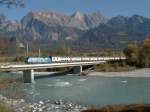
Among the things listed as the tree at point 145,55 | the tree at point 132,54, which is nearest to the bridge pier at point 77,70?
the tree at point 132,54

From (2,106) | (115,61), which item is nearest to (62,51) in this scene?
(115,61)

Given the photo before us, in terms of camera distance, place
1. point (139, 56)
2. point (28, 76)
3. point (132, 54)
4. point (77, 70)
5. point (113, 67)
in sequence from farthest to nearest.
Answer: point (132, 54)
point (139, 56)
point (113, 67)
point (77, 70)
point (28, 76)

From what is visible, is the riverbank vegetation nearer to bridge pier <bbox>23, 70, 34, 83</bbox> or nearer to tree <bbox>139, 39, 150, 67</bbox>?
tree <bbox>139, 39, 150, 67</bbox>

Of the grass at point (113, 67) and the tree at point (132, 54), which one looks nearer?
the grass at point (113, 67)

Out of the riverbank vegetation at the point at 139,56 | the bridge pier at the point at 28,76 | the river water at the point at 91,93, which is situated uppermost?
the riverbank vegetation at the point at 139,56

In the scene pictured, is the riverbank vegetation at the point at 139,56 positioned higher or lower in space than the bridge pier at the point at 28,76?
higher

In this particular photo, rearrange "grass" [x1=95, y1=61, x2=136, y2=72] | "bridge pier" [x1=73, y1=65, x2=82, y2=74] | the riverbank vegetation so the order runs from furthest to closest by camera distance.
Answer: the riverbank vegetation < "grass" [x1=95, y1=61, x2=136, y2=72] < "bridge pier" [x1=73, y1=65, x2=82, y2=74]

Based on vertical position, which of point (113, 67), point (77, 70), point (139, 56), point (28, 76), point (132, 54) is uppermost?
point (132, 54)

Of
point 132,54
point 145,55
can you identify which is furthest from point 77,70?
point 145,55

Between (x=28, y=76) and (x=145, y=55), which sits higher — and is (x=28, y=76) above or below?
below

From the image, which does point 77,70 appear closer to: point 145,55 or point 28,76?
point 145,55

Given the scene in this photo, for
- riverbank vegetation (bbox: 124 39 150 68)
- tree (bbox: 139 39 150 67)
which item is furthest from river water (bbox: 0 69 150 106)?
riverbank vegetation (bbox: 124 39 150 68)

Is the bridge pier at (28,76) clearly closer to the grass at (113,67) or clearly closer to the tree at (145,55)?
the grass at (113,67)

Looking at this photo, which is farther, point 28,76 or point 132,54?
point 132,54
